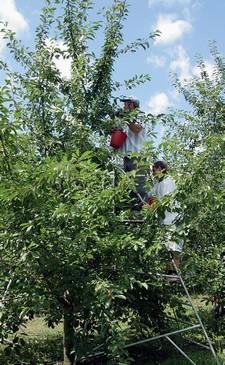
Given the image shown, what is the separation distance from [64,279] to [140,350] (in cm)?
235

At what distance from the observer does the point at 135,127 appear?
5152 millimetres

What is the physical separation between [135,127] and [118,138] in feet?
0.74

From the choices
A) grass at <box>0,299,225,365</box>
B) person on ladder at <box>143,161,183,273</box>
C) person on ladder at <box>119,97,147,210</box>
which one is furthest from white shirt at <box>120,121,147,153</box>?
grass at <box>0,299,225,365</box>

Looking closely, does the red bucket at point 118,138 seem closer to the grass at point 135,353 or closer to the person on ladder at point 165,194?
the person on ladder at point 165,194

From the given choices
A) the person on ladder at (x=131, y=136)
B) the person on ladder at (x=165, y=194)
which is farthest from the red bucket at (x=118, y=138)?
the person on ladder at (x=165, y=194)

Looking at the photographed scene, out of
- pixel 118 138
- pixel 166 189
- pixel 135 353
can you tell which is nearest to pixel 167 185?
pixel 166 189

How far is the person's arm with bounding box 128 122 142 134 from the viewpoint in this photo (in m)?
5.14

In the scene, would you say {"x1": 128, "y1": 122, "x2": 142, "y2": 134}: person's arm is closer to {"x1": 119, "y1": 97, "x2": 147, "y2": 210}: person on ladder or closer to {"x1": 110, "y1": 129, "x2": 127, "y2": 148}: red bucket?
{"x1": 119, "y1": 97, "x2": 147, "y2": 210}: person on ladder

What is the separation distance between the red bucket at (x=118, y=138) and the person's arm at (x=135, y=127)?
0.11 metres

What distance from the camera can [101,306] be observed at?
3.52 m

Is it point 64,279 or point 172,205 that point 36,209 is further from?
point 172,205

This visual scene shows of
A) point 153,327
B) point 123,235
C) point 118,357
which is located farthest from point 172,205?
point 153,327

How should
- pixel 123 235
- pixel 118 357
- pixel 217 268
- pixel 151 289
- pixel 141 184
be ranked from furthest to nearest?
pixel 217 268 < pixel 151 289 < pixel 141 184 < pixel 123 235 < pixel 118 357

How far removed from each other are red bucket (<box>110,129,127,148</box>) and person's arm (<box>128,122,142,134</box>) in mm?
108
